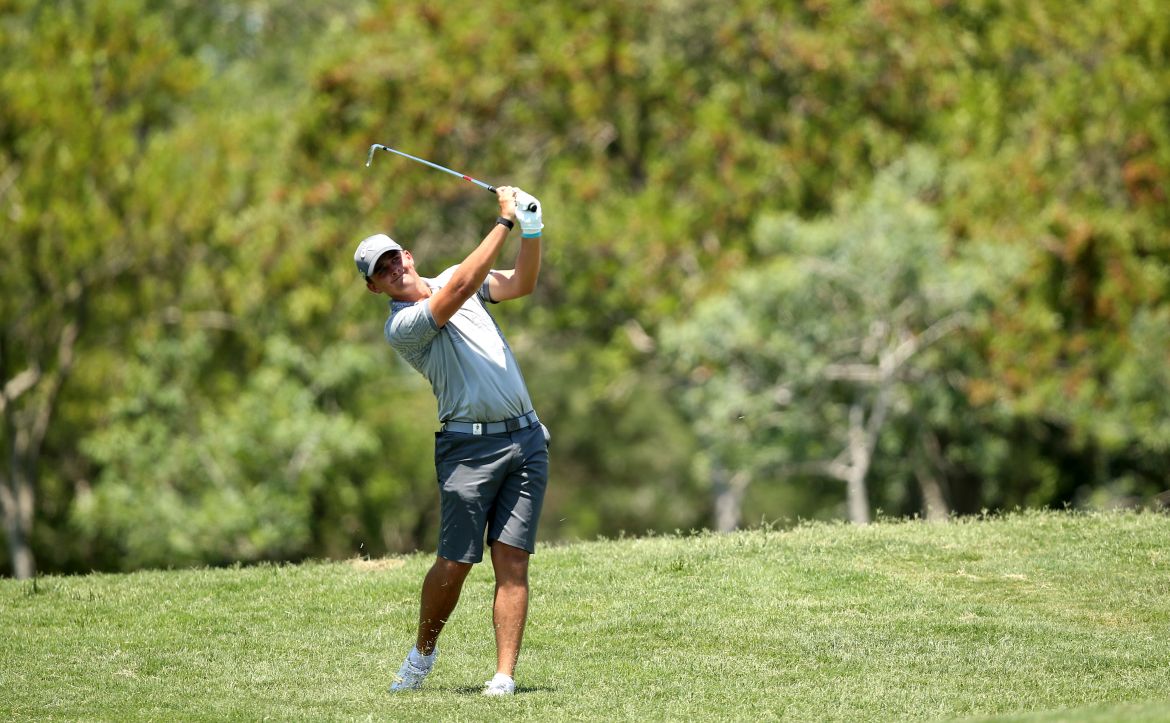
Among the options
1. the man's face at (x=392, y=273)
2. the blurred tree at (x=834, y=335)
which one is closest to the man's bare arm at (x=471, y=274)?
the man's face at (x=392, y=273)

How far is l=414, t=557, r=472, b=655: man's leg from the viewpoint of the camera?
8.85 meters

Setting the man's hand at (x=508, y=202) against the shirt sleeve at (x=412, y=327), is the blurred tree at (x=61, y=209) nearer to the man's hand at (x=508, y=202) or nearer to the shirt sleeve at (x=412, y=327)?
the shirt sleeve at (x=412, y=327)

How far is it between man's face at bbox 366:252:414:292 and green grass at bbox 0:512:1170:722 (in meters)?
2.18

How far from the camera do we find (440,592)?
29.1 ft

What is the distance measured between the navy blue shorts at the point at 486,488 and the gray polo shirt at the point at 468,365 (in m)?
0.14

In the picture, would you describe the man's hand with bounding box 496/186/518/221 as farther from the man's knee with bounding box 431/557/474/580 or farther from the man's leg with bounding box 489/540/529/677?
the man's knee with bounding box 431/557/474/580

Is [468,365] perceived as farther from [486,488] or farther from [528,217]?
[528,217]

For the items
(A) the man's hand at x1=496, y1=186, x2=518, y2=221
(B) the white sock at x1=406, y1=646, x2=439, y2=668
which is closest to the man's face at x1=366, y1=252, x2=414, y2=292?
(A) the man's hand at x1=496, y1=186, x2=518, y2=221

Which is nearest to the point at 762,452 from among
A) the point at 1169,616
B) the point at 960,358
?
the point at 960,358

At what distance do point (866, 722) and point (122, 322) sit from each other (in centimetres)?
2994

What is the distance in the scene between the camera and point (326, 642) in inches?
404

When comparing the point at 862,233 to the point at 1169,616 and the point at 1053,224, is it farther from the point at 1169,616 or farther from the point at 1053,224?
the point at 1169,616

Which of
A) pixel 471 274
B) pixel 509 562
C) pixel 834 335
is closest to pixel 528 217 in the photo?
pixel 471 274

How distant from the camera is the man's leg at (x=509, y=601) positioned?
8.77 meters
